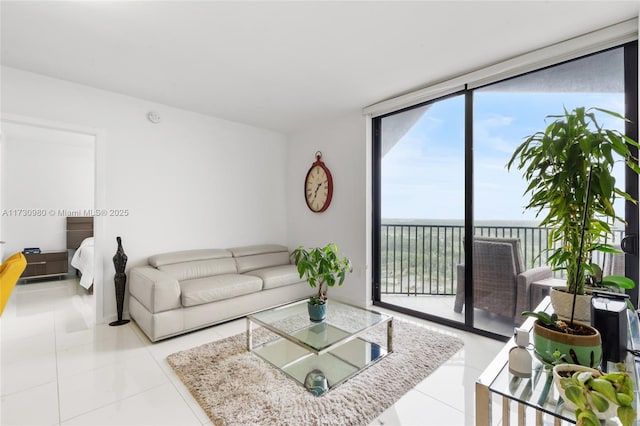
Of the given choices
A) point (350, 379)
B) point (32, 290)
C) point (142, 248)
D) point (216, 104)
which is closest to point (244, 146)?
point (216, 104)

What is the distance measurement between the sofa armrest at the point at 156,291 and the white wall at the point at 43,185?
303cm

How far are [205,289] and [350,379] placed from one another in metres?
1.57

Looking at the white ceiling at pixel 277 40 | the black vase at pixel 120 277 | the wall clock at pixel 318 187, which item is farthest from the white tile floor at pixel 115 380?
the white ceiling at pixel 277 40

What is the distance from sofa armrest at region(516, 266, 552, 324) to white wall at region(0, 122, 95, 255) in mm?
6023

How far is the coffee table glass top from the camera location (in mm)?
1900

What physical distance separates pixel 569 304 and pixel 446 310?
1.87 meters

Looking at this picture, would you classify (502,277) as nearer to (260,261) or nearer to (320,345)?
(320,345)

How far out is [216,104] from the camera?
3291 mm

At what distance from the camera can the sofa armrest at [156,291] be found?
2.43 metres

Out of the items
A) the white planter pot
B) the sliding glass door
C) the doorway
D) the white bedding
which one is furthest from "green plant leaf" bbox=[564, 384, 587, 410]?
the doorway

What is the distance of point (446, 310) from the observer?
9.96ft

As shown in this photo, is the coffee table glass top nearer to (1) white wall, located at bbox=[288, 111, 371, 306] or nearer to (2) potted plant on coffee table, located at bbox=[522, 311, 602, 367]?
(1) white wall, located at bbox=[288, 111, 371, 306]

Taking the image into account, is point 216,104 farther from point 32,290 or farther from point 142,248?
point 32,290

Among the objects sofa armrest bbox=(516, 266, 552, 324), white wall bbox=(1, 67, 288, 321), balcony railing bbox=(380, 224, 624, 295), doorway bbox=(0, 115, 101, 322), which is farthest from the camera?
doorway bbox=(0, 115, 101, 322)
